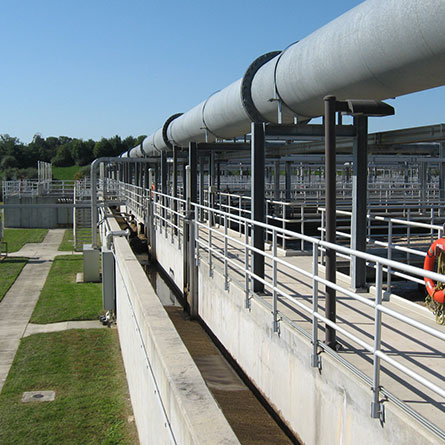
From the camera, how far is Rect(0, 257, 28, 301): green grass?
19141 millimetres

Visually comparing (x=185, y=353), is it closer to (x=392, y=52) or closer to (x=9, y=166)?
(x=392, y=52)

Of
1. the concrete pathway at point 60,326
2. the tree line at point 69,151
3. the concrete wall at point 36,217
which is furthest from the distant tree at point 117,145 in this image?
the concrete pathway at point 60,326

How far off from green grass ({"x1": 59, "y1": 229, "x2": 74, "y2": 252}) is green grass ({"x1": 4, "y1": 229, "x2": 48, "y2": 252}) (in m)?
1.47

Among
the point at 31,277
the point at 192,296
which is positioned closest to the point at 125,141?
the point at 31,277

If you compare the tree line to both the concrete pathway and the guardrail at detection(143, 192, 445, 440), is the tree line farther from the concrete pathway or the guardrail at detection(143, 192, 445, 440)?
the guardrail at detection(143, 192, 445, 440)

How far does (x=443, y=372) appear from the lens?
14.8ft

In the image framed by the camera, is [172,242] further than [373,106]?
Yes

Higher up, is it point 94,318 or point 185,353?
point 185,353

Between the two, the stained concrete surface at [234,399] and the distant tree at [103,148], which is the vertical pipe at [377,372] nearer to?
the stained concrete surface at [234,399]

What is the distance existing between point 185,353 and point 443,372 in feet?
7.89

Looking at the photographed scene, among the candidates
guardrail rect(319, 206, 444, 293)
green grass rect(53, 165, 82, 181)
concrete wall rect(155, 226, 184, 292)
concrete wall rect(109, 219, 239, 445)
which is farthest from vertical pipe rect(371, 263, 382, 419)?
green grass rect(53, 165, 82, 181)

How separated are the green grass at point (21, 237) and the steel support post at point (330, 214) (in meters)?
27.0

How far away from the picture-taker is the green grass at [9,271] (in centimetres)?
1914

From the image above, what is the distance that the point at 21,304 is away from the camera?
1641 cm
